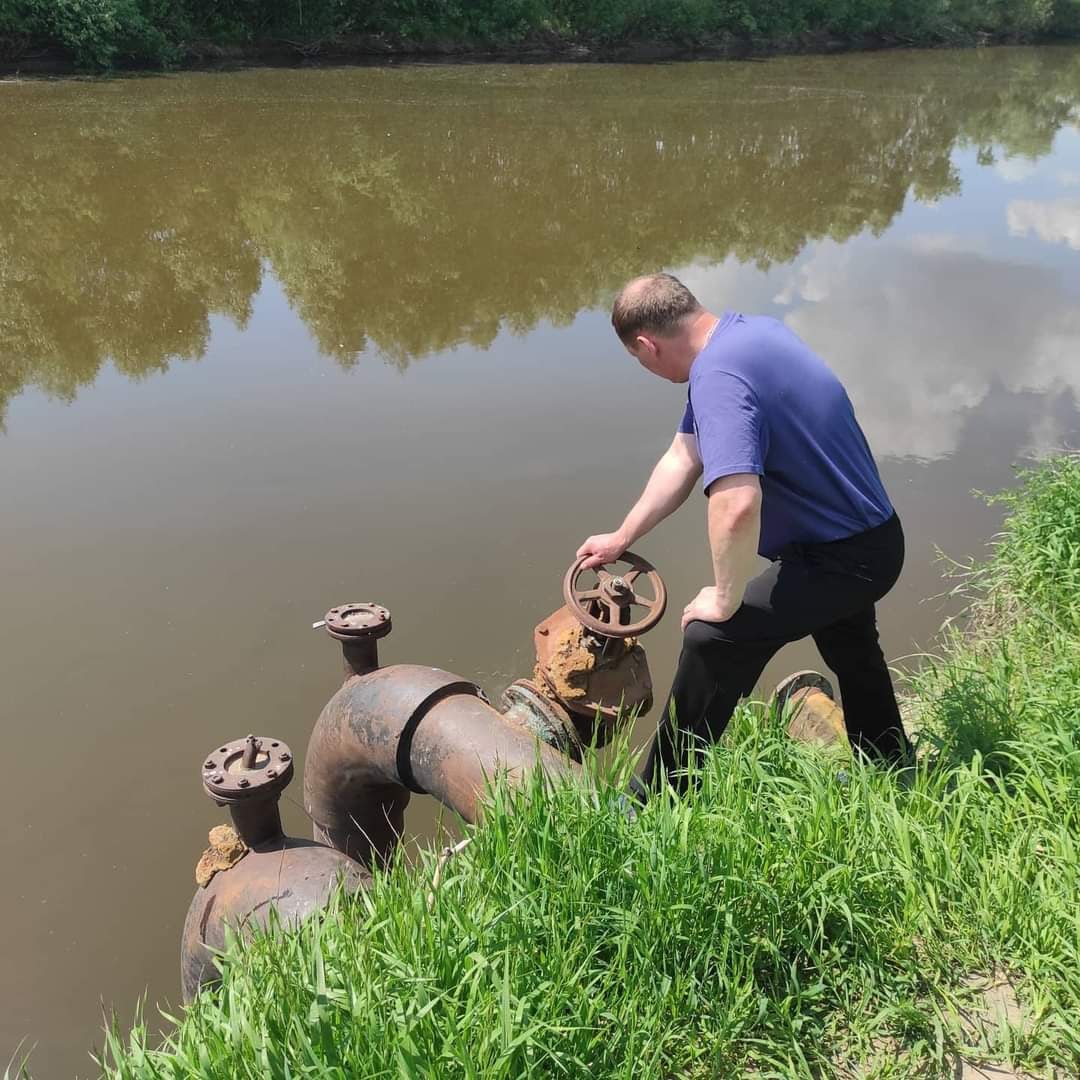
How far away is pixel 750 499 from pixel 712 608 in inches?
15.3

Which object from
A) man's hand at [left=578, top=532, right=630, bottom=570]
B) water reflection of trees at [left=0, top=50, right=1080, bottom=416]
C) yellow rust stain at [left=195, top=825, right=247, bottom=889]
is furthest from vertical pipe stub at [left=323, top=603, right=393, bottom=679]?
water reflection of trees at [left=0, top=50, right=1080, bottom=416]

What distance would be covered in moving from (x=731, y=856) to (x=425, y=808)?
1788 mm

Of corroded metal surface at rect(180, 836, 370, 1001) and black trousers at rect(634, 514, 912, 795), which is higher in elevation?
black trousers at rect(634, 514, 912, 795)

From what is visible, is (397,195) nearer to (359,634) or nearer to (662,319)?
(359,634)

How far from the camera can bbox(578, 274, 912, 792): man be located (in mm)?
2480

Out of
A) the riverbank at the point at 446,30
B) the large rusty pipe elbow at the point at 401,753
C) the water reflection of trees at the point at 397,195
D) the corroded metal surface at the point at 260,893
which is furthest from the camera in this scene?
the riverbank at the point at 446,30

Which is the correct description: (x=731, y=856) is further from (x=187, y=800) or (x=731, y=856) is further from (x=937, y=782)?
(x=187, y=800)

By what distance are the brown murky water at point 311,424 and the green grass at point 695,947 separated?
54.7 inches

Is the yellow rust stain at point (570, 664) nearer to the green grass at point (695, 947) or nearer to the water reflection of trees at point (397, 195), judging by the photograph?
the green grass at point (695, 947)

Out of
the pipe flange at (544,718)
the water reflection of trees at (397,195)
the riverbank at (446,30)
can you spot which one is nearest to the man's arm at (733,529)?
the pipe flange at (544,718)

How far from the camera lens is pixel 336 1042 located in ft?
6.16

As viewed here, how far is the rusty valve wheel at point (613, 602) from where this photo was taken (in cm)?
283

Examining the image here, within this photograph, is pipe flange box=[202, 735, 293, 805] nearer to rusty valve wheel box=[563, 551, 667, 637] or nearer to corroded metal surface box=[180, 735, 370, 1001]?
corroded metal surface box=[180, 735, 370, 1001]

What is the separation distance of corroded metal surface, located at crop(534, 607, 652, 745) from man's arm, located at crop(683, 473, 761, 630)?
0.51 meters
